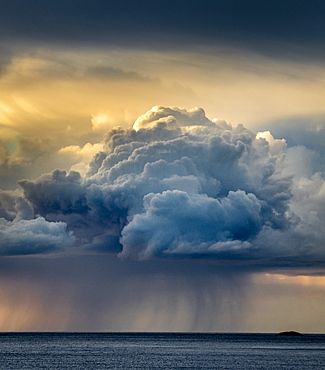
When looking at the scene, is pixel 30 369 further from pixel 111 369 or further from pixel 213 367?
pixel 213 367

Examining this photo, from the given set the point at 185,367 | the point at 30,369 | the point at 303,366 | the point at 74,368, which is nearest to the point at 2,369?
the point at 30,369

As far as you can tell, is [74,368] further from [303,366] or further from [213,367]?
[303,366]

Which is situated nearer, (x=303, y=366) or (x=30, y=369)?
(x=30, y=369)

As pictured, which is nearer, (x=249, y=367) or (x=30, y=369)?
(x=30, y=369)

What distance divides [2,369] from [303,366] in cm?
7713

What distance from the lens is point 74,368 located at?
153375 millimetres

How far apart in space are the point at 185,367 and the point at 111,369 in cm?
1981

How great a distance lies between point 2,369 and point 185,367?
45277mm

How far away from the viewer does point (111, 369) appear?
152000mm

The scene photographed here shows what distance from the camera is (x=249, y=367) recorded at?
161m

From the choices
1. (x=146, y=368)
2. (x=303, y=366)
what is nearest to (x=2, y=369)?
(x=146, y=368)

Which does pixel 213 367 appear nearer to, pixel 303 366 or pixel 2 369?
pixel 303 366

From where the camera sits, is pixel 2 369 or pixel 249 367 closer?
pixel 2 369

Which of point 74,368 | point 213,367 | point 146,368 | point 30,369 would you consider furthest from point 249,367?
point 30,369
